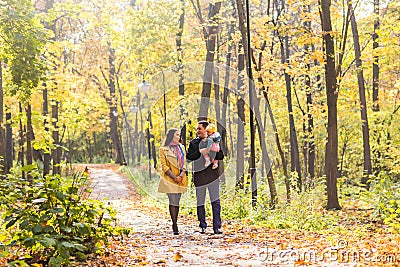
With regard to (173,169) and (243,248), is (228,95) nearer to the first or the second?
(173,169)

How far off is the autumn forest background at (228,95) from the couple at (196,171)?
70.7 inches

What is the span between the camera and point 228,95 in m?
25.0

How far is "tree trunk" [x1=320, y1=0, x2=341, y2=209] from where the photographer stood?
13.6m

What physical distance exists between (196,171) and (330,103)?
6562mm

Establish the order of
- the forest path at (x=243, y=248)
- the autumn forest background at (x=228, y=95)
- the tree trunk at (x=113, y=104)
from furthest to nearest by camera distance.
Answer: the tree trunk at (x=113, y=104) → the autumn forest background at (x=228, y=95) → the forest path at (x=243, y=248)

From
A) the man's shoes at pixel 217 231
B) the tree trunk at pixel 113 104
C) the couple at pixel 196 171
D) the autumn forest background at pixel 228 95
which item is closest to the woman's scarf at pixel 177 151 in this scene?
the couple at pixel 196 171

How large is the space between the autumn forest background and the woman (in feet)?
6.12

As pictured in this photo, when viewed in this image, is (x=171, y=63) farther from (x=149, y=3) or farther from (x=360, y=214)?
(x=360, y=214)

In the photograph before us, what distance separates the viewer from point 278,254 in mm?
6457

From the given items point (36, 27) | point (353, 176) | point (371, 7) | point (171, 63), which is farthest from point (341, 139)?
point (36, 27)

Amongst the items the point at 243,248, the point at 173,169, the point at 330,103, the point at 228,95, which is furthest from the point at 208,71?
the point at 243,248

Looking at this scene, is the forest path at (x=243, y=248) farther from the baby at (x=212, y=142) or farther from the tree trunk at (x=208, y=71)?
the tree trunk at (x=208, y=71)

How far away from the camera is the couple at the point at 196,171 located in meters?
8.59

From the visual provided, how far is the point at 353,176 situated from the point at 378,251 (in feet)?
82.0
